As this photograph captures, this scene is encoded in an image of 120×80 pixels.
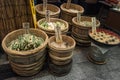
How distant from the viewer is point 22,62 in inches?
88.0

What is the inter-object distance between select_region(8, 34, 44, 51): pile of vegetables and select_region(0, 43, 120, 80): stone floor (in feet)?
1.43

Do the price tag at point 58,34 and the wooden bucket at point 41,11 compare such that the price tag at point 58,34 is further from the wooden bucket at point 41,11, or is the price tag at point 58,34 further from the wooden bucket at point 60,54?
the wooden bucket at point 41,11

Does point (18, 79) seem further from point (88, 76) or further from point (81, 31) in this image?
point (81, 31)

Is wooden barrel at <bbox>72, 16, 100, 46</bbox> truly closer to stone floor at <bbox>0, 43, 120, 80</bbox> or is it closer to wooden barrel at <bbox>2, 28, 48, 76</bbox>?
stone floor at <bbox>0, 43, 120, 80</bbox>

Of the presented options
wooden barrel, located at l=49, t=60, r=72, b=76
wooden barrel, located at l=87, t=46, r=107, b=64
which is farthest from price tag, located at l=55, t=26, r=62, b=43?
wooden barrel, located at l=87, t=46, r=107, b=64

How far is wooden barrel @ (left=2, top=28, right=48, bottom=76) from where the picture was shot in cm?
214

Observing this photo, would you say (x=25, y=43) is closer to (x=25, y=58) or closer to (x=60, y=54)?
(x=25, y=58)

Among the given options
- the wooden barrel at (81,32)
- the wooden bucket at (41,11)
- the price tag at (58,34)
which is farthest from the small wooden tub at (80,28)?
the price tag at (58,34)


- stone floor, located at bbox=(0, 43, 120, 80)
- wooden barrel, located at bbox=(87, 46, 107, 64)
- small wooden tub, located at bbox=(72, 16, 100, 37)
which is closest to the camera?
stone floor, located at bbox=(0, 43, 120, 80)

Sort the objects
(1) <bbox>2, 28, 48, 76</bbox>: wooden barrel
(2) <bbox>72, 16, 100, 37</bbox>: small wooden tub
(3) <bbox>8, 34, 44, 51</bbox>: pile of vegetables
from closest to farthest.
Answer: (1) <bbox>2, 28, 48, 76</bbox>: wooden barrel < (3) <bbox>8, 34, 44, 51</bbox>: pile of vegetables < (2) <bbox>72, 16, 100, 37</bbox>: small wooden tub

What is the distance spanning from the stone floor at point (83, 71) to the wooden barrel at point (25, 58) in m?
0.16

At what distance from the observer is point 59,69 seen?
2504mm

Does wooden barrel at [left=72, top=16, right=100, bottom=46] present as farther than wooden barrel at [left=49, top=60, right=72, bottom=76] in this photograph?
Yes

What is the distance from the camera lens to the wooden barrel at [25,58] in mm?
2141
